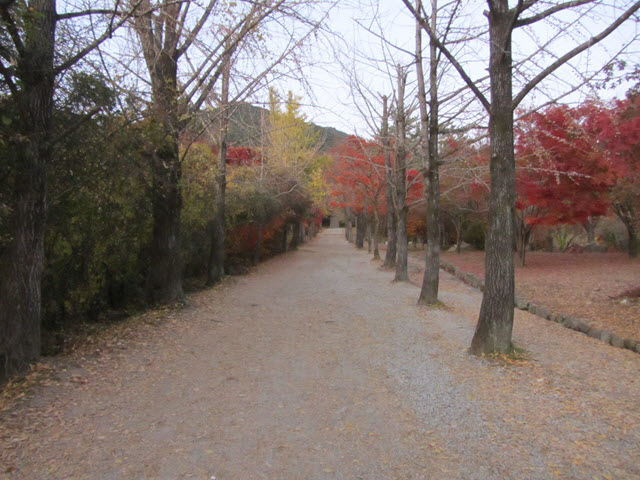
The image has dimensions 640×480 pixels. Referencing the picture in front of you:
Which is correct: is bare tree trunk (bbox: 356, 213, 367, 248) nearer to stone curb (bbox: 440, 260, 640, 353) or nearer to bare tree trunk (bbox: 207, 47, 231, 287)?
stone curb (bbox: 440, 260, 640, 353)

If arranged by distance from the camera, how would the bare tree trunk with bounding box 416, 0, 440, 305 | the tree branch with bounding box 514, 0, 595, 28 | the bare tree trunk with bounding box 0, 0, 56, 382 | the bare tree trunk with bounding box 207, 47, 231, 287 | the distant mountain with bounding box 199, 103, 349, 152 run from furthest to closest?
the bare tree trunk with bounding box 207, 47, 231, 287
the distant mountain with bounding box 199, 103, 349, 152
the bare tree trunk with bounding box 416, 0, 440, 305
the tree branch with bounding box 514, 0, 595, 28
the bare tree trunk with bounding box 0, 0, 56, 382

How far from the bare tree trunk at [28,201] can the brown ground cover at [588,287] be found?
953 cm

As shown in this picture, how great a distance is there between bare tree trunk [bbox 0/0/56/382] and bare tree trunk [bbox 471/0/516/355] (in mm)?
5562

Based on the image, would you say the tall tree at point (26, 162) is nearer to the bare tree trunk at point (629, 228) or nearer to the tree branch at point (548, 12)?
the tree branch at point (548, 12)

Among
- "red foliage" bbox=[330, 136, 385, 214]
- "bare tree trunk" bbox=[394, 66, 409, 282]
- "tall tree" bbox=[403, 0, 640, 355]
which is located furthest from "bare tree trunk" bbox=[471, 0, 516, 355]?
"red foliage" bbox=[330, 136, 385, 214]

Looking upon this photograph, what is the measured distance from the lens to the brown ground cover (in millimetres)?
9782

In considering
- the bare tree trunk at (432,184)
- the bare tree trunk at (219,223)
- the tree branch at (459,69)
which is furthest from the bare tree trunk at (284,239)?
the tree branch at (459,69)

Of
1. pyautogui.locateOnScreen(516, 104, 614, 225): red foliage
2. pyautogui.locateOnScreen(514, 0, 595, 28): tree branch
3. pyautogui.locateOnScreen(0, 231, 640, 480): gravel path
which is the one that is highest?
pyautogui.locateOnScreen(514, 0, 595, 28): tree branch

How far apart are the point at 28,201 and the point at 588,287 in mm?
14629

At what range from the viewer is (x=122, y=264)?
8.92m

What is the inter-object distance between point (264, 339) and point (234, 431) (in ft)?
11.8

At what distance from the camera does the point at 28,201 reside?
5.10m

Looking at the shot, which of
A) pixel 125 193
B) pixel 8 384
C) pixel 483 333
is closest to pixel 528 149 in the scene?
pixel 483 333

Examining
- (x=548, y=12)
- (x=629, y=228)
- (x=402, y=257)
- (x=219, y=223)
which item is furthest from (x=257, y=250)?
(x=548, y=12)
